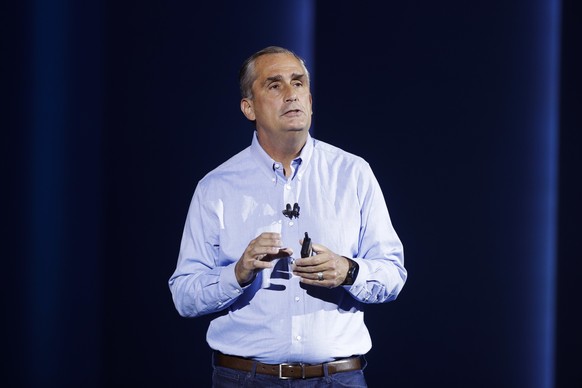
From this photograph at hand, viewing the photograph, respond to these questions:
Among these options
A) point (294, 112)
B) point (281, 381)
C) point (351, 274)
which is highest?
point (294, 112)

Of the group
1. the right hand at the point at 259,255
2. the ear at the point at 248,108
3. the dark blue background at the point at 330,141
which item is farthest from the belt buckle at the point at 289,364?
the dark blue background at the point at 330,141

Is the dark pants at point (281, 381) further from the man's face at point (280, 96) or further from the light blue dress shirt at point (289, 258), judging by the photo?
the man's face at point (280, 96)

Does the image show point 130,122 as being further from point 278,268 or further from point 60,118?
point 278,268

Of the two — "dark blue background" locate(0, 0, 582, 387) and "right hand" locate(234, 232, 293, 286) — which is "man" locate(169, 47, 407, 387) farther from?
"dark blue background" locate(0, 0, 582, 387)

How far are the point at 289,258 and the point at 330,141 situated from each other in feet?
4.29

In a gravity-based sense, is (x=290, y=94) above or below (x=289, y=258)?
above

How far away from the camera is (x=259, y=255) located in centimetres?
176

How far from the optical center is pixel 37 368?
10.4ft

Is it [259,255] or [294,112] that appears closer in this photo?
[259,255]

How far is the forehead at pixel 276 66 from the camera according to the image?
2.13 m

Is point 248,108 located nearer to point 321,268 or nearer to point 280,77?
point 280,77

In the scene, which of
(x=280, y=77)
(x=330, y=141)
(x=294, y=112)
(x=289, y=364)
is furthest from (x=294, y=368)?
(x=330, y=141)

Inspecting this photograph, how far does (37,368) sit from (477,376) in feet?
5.88

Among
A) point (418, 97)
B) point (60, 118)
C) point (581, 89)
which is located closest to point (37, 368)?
point (60, 118)
